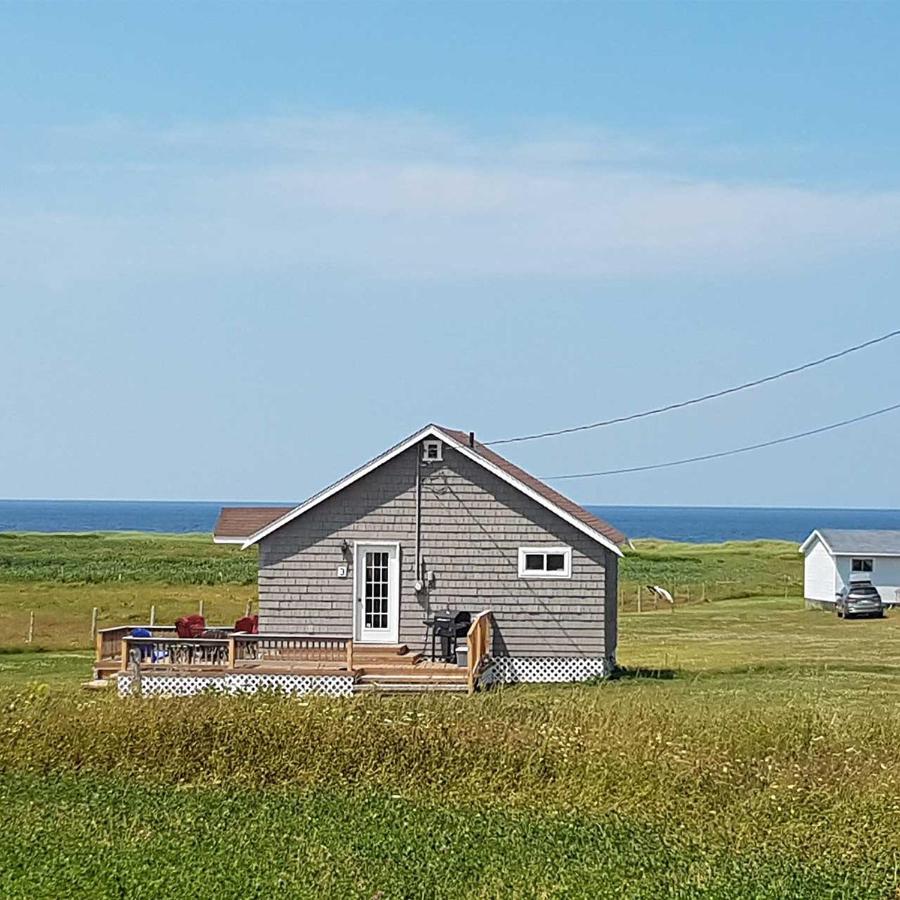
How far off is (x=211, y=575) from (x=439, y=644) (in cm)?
3784

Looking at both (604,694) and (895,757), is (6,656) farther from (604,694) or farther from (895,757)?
(895,757)

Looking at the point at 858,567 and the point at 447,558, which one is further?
the point at 858,567

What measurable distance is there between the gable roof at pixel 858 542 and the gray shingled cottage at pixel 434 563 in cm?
2799

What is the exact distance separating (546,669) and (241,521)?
21.6 ft

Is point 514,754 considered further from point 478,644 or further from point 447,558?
point 447,558

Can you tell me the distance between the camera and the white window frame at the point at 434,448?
27188 mm

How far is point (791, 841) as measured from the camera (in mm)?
11922

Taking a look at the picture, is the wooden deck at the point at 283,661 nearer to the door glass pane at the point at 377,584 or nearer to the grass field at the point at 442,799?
the door glass pane at the point at 377,584

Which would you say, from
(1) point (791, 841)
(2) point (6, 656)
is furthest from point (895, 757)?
(2) point (6, 656)

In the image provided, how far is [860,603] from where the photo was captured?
49094mm

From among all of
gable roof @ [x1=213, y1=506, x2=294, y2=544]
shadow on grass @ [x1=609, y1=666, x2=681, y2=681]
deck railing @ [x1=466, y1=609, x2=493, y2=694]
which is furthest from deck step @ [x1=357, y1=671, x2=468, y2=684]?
gable roof @ [x1=213, y1=506, x2=294, y2=544]

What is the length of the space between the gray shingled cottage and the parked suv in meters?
24.2

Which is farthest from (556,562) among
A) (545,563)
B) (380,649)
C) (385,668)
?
(385,668)

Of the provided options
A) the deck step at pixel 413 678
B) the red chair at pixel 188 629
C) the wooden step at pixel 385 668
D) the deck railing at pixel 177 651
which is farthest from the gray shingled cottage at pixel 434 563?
the deck step at pixel 413 678
